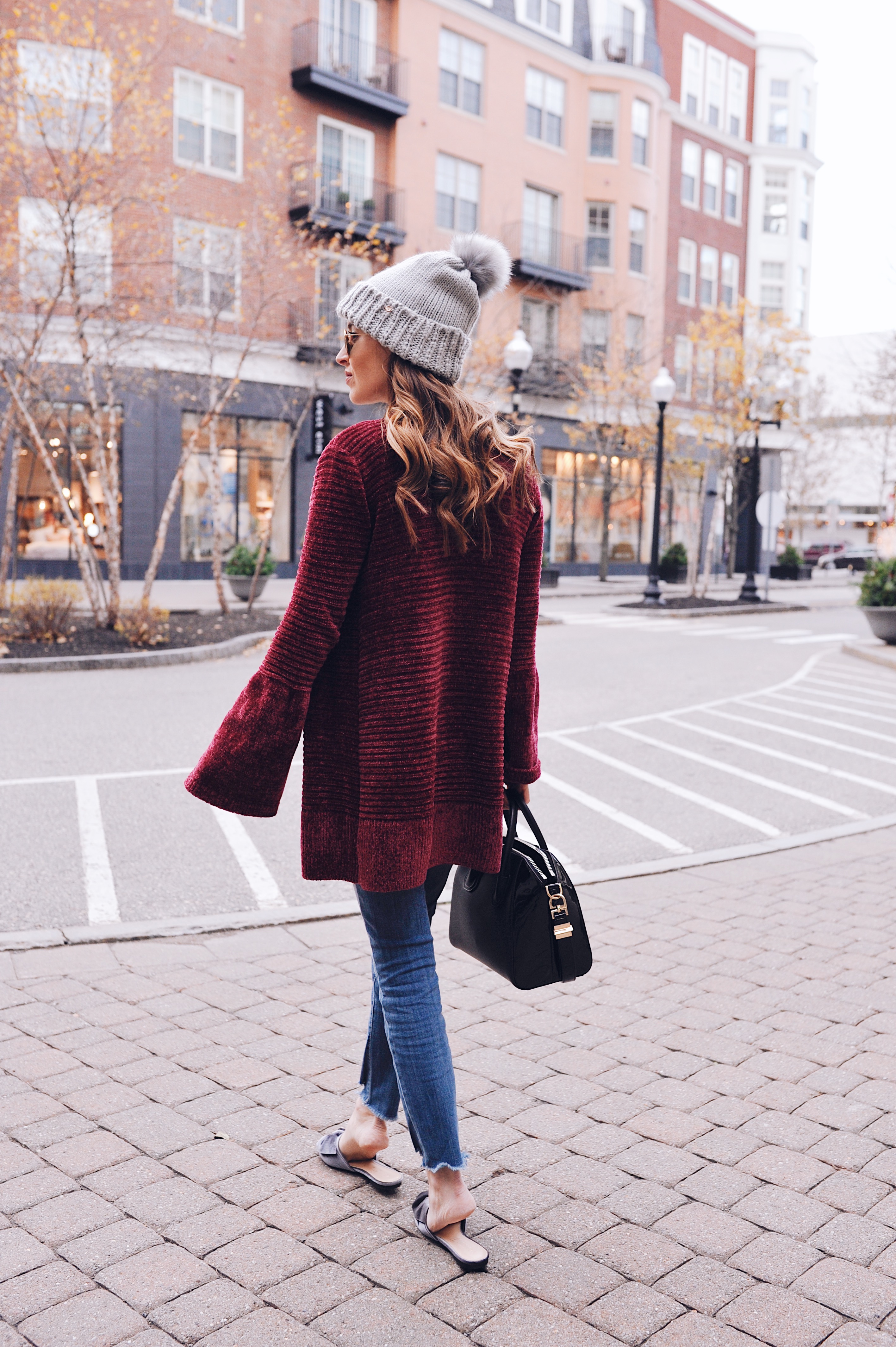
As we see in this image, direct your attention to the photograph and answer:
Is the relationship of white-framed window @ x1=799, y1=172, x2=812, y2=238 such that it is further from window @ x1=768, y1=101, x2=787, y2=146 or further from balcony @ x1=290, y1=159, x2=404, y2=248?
balcony @ x1=290, y1=159, x2=404, y2=248

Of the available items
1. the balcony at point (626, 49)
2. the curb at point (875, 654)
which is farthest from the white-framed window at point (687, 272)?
the curb at point (875, 654)

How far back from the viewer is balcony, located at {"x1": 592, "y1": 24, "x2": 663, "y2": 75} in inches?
1463

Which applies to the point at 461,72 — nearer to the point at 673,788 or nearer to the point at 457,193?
the point at 457,193

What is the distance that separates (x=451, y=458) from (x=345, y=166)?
3023 centimetres

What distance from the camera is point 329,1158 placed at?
298 centimetres

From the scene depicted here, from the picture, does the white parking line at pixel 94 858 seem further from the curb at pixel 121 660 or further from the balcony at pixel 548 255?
the balcony at pixel 548 255

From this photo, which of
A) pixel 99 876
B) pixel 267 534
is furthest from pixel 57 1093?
pixel 267 534

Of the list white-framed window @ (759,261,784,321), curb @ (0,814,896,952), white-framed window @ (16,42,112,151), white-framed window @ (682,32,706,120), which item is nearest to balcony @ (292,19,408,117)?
white-framed window @ (16,42,112,151)

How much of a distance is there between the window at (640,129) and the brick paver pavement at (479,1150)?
1470 inches

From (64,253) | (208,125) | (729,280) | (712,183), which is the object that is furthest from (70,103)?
(729,280)

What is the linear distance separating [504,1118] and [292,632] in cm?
164

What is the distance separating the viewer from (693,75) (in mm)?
41969

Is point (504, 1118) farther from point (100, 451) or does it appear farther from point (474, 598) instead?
point (100, 451)

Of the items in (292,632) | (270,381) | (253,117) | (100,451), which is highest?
(253,117)
